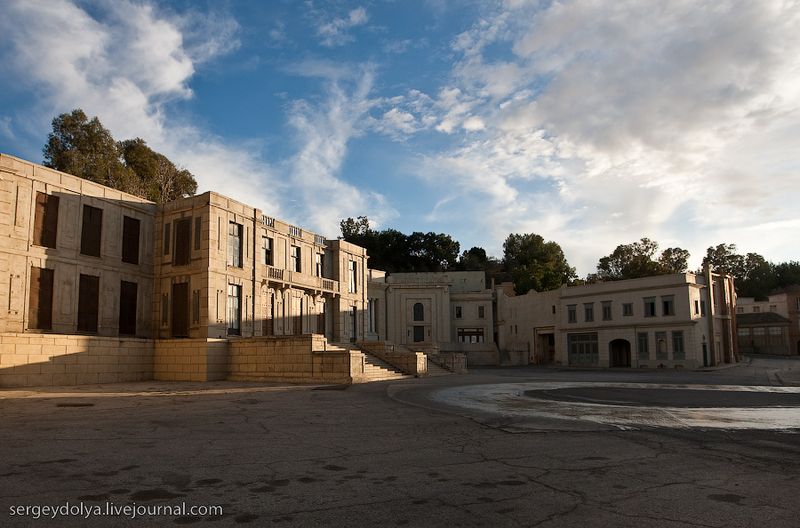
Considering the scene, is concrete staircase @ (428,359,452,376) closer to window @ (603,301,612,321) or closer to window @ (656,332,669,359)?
window @ (656,332,669,359)

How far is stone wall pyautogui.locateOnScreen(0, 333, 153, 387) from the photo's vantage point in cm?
2281

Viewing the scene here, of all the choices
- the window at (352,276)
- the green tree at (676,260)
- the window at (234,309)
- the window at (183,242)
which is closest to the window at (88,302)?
the window at (183,242)

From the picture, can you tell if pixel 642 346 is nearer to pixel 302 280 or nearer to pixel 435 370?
pixel 435 370

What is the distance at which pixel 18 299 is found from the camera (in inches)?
962

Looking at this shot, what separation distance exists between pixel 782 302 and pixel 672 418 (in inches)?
3163

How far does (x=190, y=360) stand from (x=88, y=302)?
559cm

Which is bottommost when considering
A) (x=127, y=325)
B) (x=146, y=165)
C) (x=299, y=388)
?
(x=299, y=388)

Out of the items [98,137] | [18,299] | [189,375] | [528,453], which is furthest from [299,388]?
[98,137]

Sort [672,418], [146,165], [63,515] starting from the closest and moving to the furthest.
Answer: [63,515]
[672,418]
[146,165]

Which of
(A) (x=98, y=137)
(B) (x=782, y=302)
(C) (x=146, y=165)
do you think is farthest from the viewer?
(B) (x=782, y=302)

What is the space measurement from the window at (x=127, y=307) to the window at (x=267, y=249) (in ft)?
24.0

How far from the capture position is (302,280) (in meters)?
36.1

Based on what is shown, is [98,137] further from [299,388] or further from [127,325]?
Result: [299,388]

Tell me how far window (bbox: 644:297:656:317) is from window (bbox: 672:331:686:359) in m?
2.67
